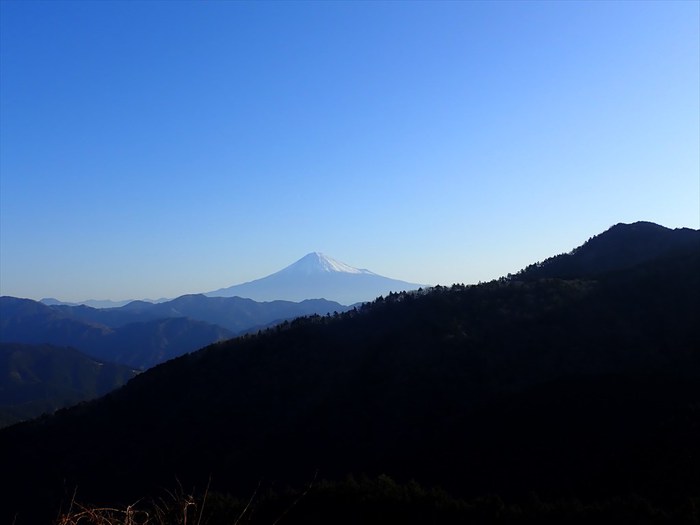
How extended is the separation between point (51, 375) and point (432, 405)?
458ft

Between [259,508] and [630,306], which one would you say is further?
[630,306]

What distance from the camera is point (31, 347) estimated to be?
525 ft

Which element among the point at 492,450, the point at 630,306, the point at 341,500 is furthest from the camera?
the point at 630,306

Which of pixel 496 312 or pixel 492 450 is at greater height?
pixel 496 312

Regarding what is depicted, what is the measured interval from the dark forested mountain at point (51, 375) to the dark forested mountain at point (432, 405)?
9656 cm

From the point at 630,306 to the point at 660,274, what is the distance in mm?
5181

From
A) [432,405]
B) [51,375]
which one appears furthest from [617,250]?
[51,375]

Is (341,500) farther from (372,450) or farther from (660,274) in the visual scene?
(660,274)

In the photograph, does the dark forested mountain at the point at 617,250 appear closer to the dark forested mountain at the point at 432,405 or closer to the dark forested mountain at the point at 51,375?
the dark forested mountain at the point at 432,405

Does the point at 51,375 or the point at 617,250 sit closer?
the point at 617,250

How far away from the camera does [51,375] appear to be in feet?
478

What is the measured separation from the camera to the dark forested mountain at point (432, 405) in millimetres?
20625

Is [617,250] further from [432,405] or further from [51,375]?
[51,375]

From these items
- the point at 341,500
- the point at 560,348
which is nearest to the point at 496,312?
the point at 560,348
